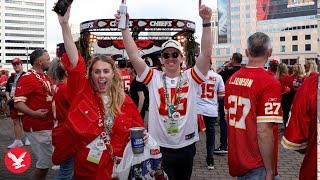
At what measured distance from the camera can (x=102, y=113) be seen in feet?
9.46

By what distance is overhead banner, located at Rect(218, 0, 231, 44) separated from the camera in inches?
4611

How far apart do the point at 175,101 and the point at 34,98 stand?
211 centimetres

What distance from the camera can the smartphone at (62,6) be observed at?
2975mm

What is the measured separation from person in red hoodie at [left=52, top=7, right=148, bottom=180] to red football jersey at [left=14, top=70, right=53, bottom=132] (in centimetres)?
143

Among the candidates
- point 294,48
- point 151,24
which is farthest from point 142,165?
point 294,48

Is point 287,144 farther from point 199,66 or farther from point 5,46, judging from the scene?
point 5,46

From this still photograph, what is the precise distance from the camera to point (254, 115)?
107 inches

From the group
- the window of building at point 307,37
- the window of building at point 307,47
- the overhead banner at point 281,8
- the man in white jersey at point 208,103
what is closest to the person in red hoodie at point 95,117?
the man in white jersey at point 208,103

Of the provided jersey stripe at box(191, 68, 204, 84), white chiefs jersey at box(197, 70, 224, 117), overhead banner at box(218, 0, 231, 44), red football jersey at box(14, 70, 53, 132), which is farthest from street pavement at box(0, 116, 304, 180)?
overhead banner at box(218, 0, 231, 44)

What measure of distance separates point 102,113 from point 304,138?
5.27 feet

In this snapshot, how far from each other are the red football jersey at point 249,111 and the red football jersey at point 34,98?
101 inches

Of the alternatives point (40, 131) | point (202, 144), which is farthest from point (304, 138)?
point (202, 144)

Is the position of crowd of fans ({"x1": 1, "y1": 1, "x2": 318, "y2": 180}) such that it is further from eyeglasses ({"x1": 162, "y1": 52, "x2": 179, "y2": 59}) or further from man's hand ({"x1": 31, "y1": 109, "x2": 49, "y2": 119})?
man's hand ({"x1": 31, "y1": 109, "x2": 49, "y2": 119})

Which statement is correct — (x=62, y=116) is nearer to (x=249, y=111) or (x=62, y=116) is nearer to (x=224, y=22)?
(x=249, y=111)
